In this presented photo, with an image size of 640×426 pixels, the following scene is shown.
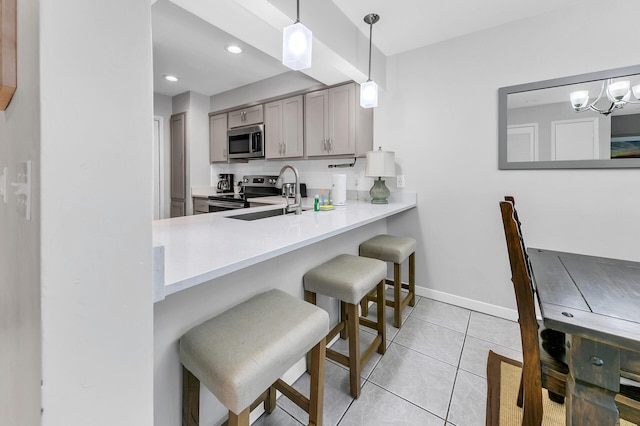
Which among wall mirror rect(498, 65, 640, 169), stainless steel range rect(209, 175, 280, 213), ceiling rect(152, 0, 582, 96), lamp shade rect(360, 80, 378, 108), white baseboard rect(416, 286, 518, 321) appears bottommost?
white baseboard rect(416, 286, 518, 321)

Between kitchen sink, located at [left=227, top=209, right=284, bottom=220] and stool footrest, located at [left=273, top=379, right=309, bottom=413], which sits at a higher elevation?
kitchen sink, located at [left=227, top=209, right=284, bottom=220]

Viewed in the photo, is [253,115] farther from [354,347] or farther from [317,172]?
[354,347]

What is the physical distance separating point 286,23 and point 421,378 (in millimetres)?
2291

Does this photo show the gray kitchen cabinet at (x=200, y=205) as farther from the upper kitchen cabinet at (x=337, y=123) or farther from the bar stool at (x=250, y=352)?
the bar stool at (x=250, y=352)

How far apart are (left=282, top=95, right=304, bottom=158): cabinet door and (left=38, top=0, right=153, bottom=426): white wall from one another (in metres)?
2.75

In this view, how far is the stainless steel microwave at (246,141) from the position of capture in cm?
360

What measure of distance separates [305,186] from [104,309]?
3080mm

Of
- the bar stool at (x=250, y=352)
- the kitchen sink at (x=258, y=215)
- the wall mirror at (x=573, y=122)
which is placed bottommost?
the bar stool at (x=250, y=352)

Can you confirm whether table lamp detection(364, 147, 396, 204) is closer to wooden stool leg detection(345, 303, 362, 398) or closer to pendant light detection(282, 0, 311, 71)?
pendant light detection(282, 0, 311, 71)

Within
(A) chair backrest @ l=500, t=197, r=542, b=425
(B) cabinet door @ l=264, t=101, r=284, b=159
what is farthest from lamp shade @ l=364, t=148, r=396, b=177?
(A) chair backrest @ l=500, t=197, r=542, b=425

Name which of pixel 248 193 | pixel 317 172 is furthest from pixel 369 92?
pixel 248 193

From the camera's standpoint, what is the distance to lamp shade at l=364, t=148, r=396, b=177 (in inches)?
98.7

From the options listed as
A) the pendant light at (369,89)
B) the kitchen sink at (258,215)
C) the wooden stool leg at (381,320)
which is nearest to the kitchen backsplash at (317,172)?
the pendant light at (369,89)

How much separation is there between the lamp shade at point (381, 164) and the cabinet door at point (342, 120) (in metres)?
0.38
